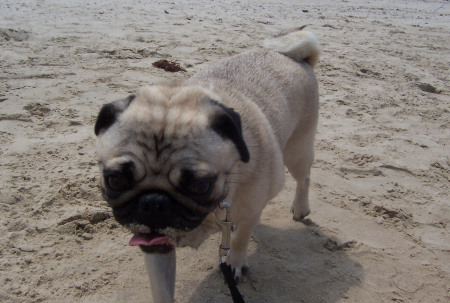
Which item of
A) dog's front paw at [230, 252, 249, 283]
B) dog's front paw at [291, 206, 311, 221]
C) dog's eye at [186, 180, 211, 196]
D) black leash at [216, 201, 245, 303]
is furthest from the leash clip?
dog's front paw at [291, 206, 311, 221]

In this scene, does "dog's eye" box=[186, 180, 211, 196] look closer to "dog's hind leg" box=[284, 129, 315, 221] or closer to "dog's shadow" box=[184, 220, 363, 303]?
"dog's shadow" box=[184, 220, 363, 303]

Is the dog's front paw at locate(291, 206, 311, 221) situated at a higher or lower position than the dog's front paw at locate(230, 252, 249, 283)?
lower

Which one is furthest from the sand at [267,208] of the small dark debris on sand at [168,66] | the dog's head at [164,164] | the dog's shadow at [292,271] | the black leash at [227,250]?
the dog's head at [164,164]

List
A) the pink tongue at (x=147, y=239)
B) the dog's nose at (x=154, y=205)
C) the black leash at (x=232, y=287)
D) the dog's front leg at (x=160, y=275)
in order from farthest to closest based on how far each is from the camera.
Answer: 1. the dog's front leg at (x=160, y=275)
2. the black leash at (x=232, y=287)
3. the pink tongue at (x=147, y=239)
4. the dog's nose at (x=154, y=205)

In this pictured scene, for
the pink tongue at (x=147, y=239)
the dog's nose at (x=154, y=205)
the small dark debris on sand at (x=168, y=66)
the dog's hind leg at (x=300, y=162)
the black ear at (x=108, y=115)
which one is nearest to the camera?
the dog's nose at (x=154, y=205)

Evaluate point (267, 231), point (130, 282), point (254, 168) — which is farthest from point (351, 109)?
point (130, 282)

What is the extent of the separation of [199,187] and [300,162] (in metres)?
1.87

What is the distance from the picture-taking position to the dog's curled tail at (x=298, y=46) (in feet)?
12.6

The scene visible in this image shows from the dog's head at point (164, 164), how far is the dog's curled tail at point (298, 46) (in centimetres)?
179

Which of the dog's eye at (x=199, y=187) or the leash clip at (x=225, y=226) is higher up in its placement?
the dog's eye at (x=199, y=187)

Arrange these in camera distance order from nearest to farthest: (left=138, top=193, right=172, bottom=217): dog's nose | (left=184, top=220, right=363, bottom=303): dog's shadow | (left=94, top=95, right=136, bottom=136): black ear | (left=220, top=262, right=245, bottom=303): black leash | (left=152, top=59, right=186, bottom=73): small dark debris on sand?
1. (left=138, top=193, right=172, bottom=217): dog's nose
2. (left=94, top=95, right=136, bottom=136): black ear
3. (left=220, top=262, right=245, bottom=303): black leash
4. (left=184, top=220, right=363, bottom=303): dog's shadow
5. (left=152, top=59, right=186, bottom=73): small dark debris on sand

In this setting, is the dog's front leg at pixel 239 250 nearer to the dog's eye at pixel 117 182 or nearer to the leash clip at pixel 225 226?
the leash clip at pixel 225 226

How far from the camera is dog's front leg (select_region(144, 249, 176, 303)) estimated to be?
252 centimetres

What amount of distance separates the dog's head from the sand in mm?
970
